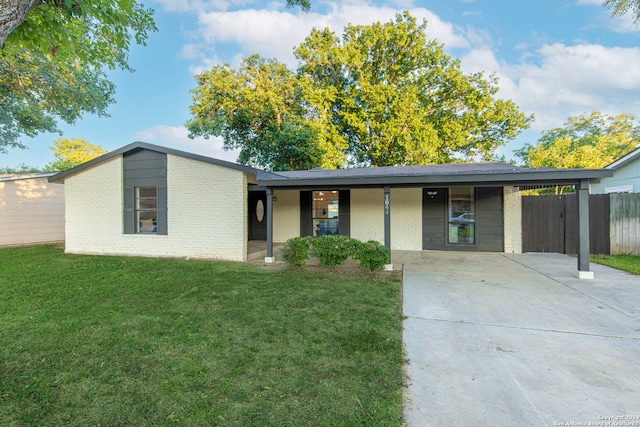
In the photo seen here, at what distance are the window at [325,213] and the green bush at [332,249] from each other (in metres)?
3.75

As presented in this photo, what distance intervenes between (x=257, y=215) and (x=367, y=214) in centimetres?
430

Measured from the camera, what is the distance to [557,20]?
1170 centimetres

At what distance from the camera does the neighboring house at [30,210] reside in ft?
35.7

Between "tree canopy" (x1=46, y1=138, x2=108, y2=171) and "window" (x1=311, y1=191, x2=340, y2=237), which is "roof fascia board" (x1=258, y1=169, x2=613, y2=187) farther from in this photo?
"tree canopy" (x1=46, y1=138, x2=108, y2=171)

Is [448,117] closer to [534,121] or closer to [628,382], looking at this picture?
[534,121]

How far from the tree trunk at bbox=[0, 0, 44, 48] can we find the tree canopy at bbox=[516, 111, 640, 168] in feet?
73.1

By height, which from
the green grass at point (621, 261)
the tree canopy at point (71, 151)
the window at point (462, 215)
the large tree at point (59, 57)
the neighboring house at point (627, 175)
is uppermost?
the tree canopy at point (71, 151)

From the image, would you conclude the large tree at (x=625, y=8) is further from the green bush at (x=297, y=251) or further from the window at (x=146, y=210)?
the window at (x=146, y=210)

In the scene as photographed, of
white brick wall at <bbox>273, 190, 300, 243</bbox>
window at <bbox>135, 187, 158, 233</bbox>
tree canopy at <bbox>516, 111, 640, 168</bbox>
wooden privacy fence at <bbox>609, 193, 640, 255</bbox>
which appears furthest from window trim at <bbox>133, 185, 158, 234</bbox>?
tree canopy at <bbox>516, 111, 640, 168</bbox>

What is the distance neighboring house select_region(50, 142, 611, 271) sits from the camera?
798 cm

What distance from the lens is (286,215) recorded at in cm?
1100

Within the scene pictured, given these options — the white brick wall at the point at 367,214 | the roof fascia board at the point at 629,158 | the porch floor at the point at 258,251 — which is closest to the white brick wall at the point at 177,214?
the porch floor at the point at 258,251

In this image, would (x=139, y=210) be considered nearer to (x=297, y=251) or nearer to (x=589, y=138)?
(x=297, y=251)

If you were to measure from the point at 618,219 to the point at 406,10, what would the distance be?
17.1m
